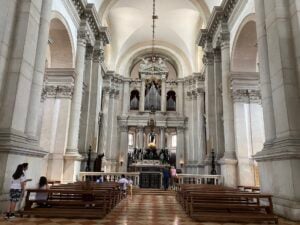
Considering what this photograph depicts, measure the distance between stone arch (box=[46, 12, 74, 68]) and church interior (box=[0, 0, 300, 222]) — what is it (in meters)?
0.05

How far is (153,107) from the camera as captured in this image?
23.8m

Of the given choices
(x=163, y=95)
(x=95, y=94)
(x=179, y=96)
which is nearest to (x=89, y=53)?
(x=95, y=94)

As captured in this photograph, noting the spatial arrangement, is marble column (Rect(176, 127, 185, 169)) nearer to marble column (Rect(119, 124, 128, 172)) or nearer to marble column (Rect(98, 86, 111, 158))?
Result: marble column (Rect(119, 124, 128, 172))

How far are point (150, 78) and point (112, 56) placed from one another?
4.12 m

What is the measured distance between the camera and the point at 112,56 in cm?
2297

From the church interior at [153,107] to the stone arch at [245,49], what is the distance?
0.16 feet

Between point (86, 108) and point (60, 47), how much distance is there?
12.0 feet

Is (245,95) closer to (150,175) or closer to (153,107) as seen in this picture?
(150,175)

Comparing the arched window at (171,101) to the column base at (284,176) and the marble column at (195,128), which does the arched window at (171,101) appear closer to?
the marble column at (195,128)

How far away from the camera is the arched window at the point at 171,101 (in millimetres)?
24255

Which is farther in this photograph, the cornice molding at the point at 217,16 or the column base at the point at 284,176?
the cornice molding at the point at 217,16

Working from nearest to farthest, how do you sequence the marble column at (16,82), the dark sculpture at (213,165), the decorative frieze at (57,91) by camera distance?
the marble column at (16,82) < the decorative frieze at (57,91) < the dark sculpture at (213,165)

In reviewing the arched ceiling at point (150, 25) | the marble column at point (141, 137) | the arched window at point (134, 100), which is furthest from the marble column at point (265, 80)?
the arched window at point (134, 100)

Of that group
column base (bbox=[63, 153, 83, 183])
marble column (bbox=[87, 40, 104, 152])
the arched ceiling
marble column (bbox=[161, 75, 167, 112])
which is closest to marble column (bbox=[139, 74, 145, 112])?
marble column (bbox=[161, 75, 167, 112])
